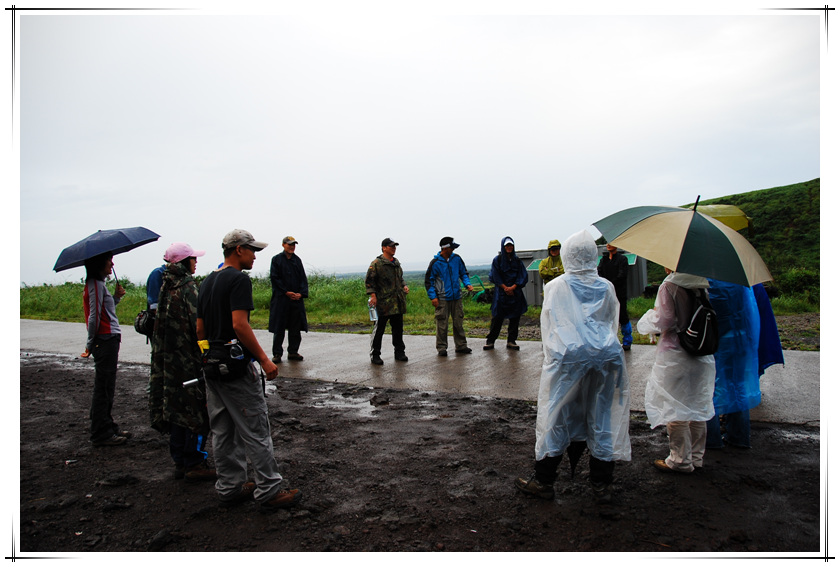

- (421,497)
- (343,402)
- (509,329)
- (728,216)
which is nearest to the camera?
(421,497)

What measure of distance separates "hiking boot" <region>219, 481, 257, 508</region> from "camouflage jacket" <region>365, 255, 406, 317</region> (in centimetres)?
454

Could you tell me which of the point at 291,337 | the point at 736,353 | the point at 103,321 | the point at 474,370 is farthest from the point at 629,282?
the point at 103,321

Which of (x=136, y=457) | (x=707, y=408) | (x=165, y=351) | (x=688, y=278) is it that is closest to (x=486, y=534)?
(x=707, y=408)

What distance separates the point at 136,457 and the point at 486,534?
121 inches

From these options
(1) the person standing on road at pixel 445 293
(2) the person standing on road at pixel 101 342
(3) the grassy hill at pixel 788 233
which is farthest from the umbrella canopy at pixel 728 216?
(3) the grassy hill at pixel 788 233

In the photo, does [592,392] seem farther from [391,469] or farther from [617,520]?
[391,469]

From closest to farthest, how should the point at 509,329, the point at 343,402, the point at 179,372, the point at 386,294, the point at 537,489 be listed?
the point at 537,489 → the point at 179,372 → the point at 343,402 → the point at 386,294 → the point at 509,329

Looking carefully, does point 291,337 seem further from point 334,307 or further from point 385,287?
point 334,307

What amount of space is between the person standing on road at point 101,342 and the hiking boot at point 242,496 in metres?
1.88

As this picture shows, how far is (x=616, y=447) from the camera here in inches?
133

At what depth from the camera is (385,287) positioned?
8078 millimetres

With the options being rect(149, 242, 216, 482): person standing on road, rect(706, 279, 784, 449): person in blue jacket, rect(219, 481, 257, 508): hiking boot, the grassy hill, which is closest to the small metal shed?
the grassy hill

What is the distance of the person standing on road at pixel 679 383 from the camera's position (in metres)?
3.77

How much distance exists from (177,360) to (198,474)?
847 millimetres
